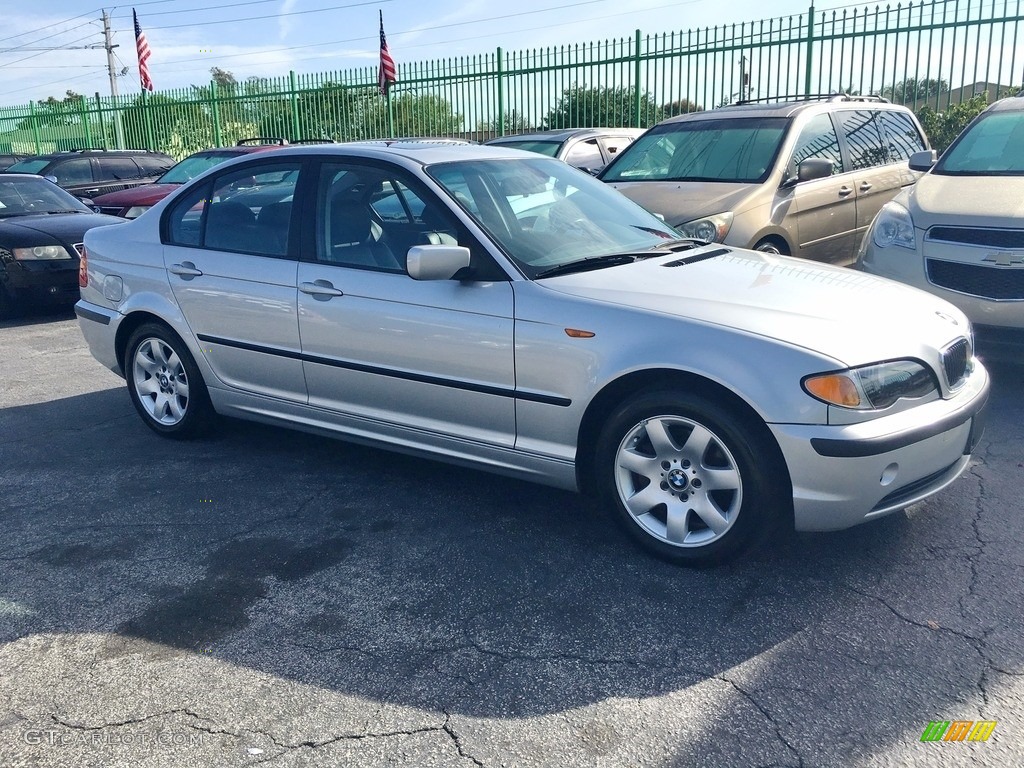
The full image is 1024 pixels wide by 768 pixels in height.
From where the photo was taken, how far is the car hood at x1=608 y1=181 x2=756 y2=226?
22.6 ft

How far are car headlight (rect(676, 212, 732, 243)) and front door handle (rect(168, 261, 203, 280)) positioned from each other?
3424 millimetres

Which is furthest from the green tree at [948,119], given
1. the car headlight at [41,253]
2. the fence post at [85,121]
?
the fence post at [85,121]

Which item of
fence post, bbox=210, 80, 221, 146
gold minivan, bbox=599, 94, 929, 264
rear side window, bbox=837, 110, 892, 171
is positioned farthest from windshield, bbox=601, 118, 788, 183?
fence post, bbox=210, 80, 221, 146

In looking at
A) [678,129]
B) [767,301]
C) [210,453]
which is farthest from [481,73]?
[767,301]

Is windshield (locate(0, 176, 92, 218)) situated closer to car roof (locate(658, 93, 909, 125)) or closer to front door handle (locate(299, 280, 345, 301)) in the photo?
car roof (locate(658, 93, 909, 125))

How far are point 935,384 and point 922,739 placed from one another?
1435mm

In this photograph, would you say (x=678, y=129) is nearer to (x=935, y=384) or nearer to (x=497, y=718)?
(x=935, y=384)

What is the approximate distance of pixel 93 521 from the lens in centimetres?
427

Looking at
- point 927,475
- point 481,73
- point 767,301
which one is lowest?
point 927,475

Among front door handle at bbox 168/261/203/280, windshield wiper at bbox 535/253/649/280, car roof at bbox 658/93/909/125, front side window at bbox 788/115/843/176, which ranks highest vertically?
car roof at bbox 658/93/909/125

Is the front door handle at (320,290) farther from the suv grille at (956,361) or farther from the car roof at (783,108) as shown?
the car roof at (783,108)

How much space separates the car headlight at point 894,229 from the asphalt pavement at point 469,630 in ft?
5.99

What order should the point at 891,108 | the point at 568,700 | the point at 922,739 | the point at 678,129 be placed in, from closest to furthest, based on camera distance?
the point at 922,739, the point at 568,700, the point at 678,129, the point at 891,108

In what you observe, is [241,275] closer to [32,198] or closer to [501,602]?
[501,602]
